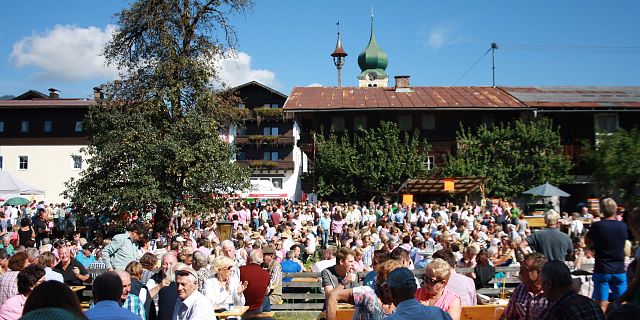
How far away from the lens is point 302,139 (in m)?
36.3

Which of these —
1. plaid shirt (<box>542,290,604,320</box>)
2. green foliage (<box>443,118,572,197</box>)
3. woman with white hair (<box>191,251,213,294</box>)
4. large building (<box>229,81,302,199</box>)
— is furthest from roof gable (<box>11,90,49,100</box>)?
plaid shirt (<box>542,290,604,320</box>)

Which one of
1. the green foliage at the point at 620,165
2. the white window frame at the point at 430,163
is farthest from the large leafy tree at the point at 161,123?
the green foliage at the point at 620,165

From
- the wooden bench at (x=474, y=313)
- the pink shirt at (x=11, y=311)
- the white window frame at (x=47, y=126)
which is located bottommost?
the wooden bench at (x=474, y=313)

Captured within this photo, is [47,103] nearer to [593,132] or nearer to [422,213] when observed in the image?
[422,213]

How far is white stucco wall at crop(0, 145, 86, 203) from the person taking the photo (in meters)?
45.7

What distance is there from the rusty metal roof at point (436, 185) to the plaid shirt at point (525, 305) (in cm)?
2506

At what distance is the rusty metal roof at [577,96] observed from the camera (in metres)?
35.6

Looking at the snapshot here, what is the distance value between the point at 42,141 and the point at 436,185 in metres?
32.0

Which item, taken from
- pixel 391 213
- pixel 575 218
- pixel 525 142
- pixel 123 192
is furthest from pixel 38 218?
pixel 525 142

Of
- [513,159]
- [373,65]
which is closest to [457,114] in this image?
[513,159]

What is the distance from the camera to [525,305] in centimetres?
498

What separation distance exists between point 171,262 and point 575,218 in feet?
53.8

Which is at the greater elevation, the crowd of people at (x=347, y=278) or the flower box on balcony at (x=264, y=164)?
the flower box on balcony at (x=264, y=164)

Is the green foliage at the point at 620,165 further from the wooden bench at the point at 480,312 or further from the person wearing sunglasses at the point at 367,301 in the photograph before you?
the person wearing sunglasses at the point at 367,301
